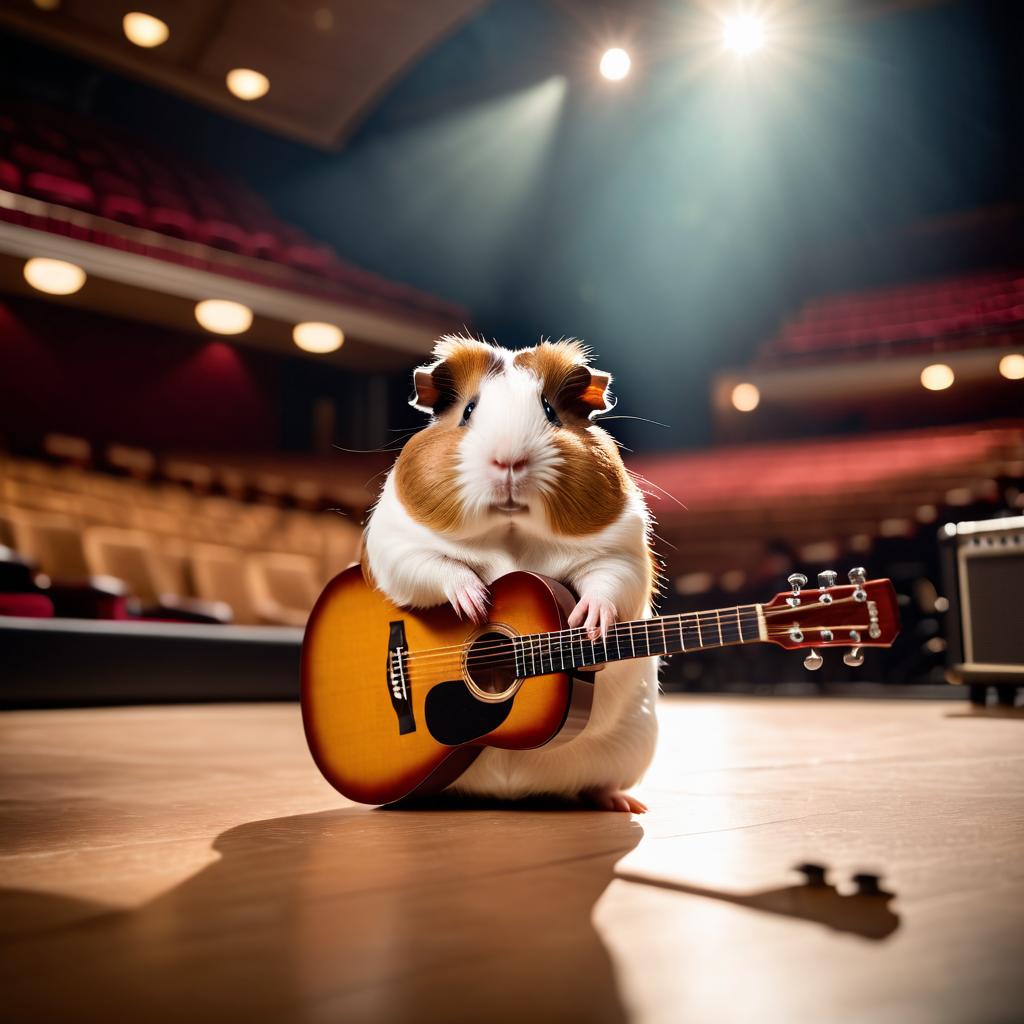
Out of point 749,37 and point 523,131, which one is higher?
point 523,131

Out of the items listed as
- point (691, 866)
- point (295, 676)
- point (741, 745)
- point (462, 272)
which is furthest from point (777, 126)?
point (691, 866)

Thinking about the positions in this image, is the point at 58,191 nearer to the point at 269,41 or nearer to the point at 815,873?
the point at 269,41

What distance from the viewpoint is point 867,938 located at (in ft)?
1.58

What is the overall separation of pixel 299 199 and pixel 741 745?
727 centimetres

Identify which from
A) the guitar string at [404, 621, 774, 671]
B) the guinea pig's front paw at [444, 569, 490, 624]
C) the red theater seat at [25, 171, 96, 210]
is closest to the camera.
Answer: the guitar string at [404, 621, 774, 671]

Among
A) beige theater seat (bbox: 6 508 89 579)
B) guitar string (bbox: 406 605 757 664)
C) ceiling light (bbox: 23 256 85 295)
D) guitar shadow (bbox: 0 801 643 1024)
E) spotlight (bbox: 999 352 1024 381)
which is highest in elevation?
ceiling light (bbox: 23 256 85 295)

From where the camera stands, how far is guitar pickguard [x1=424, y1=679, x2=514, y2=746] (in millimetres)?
909

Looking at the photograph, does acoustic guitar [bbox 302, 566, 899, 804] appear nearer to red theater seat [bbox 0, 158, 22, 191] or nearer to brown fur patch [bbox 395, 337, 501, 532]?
brown fur patch [bbox 395, 337, 501, 532]

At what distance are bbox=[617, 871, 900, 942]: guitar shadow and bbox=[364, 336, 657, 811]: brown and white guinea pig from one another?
0.33 meters

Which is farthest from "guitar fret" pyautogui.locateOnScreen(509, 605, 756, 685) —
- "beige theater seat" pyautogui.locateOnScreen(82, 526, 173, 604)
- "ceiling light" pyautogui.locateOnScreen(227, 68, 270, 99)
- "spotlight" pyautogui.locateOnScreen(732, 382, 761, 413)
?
"spotlight" pyautogui.locateOnScreen(732, 382, 761, 413)

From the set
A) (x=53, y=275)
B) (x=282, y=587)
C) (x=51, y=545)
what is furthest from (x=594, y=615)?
(x=53, y=275)

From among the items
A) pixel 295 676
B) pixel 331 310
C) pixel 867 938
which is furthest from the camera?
pixel 331 310

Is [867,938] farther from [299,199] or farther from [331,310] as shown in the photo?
[299,199]

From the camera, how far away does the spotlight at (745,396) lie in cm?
786
